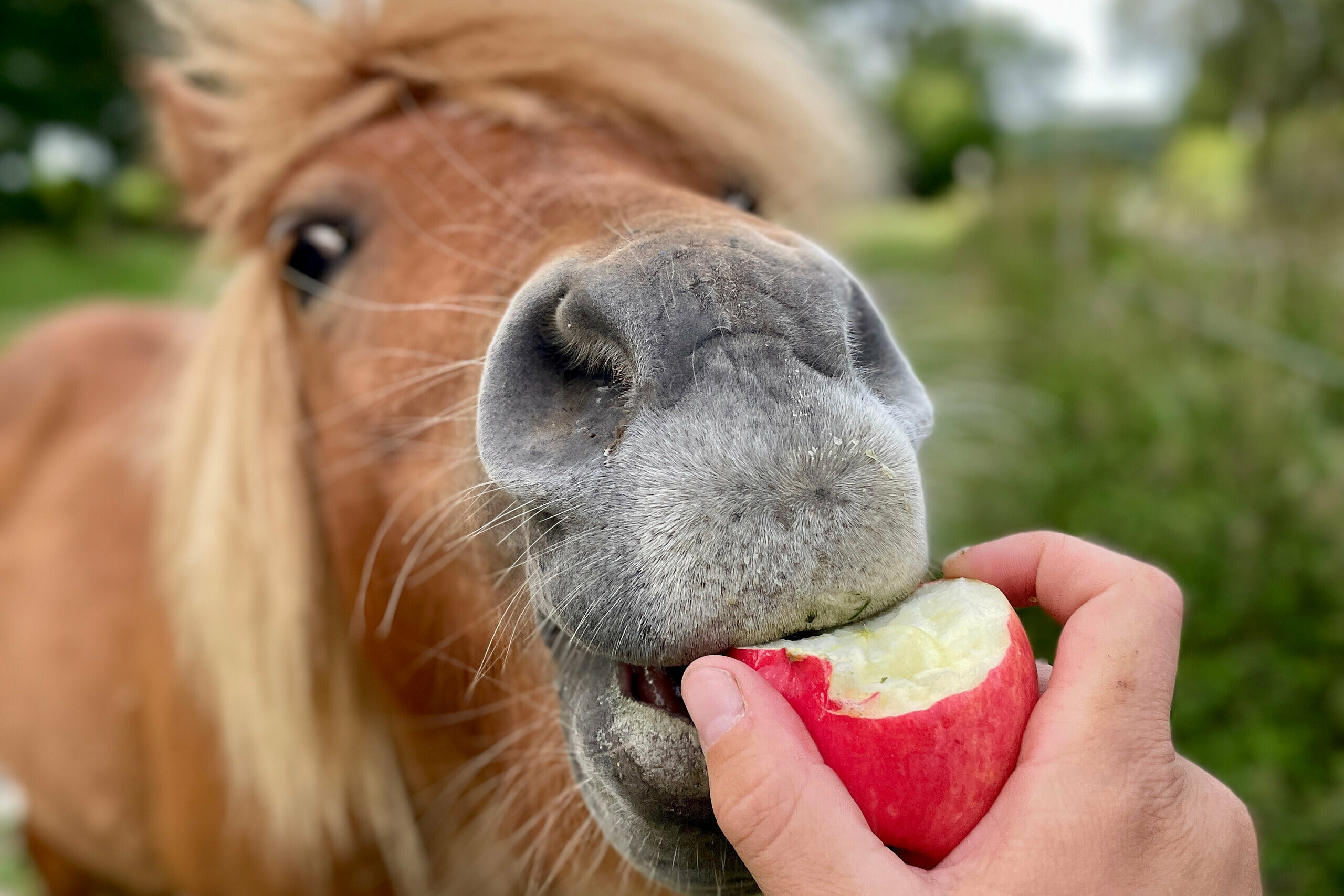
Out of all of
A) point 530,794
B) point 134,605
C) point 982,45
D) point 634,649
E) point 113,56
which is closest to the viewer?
point 634,649

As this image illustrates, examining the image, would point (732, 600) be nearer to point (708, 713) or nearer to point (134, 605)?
point (708, 713)

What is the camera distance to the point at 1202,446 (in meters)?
3.80

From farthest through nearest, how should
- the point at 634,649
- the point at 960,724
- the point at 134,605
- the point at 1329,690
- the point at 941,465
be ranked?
the point at 941,465
the point at 1329,690
the point at 134,605
the point at 634,649
the point at 960,724

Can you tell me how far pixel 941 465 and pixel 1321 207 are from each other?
2.67 m

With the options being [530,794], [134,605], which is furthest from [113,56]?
[530,794]

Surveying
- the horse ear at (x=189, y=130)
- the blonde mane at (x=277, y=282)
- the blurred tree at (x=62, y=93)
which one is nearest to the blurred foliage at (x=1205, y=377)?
the blonde mane at (x=277, y=282)

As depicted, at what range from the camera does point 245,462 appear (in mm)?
1768

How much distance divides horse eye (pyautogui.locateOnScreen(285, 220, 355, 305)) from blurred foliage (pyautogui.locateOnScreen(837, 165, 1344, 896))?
1741 mm

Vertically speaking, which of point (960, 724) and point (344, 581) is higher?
point (960, 724)

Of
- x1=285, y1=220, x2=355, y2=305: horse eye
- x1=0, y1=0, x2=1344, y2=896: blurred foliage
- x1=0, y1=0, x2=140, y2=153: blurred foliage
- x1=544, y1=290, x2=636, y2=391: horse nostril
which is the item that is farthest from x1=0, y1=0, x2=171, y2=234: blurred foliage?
x1=544, y1=290, x2=636, y2=391: horse nostril

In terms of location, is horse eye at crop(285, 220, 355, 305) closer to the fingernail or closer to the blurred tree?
the fingernail

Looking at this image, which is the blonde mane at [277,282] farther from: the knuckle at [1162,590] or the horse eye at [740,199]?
the knuckle at [1162,590]

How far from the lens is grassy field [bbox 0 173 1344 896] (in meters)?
3.00

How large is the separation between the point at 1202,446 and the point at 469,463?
3751mm
